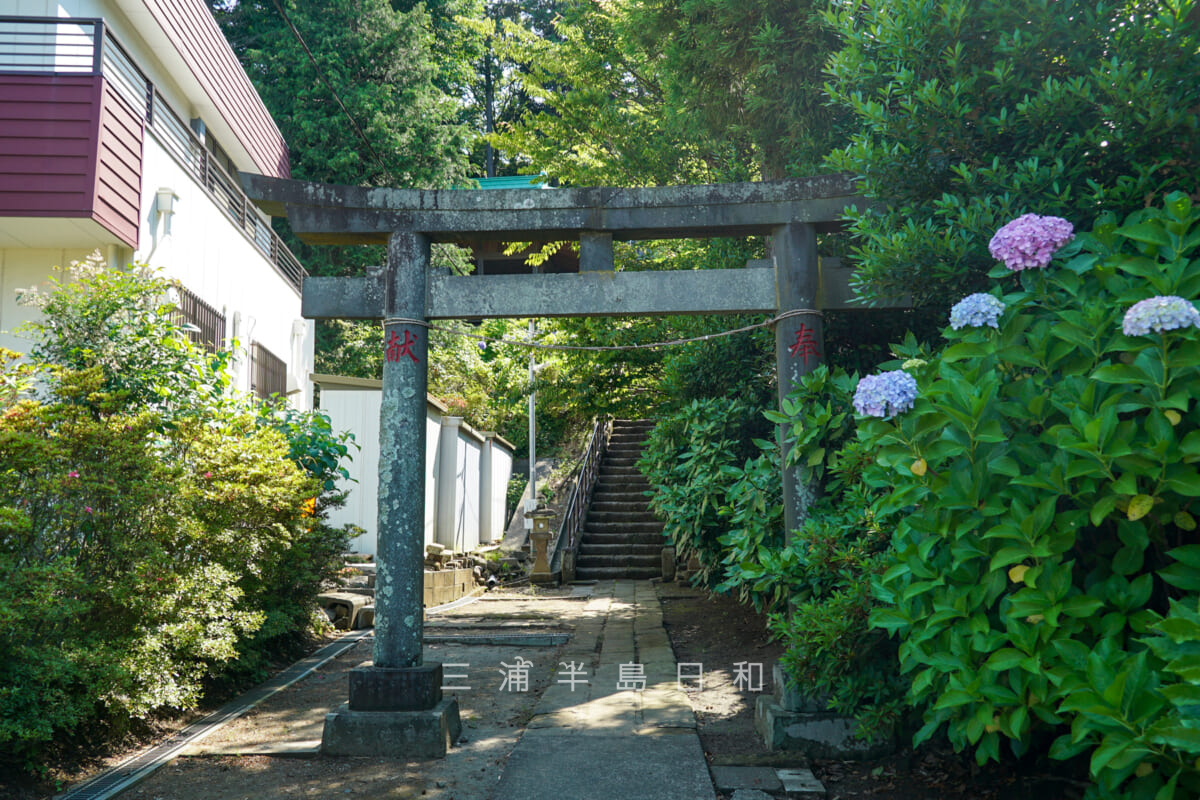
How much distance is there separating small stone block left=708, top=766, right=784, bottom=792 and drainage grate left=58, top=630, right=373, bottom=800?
3.39m

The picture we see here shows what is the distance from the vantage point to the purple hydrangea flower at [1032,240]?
3.62 m

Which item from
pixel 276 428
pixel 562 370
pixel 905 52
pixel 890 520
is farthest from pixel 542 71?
pixel 890 520

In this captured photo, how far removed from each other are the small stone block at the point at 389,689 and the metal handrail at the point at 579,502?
33.9ft

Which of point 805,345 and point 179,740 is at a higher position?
point 805,345

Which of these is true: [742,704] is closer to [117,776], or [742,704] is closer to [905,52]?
[117,776]

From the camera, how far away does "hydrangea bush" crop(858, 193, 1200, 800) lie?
288 cm

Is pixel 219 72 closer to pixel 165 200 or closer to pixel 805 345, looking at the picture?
pixel 165 200

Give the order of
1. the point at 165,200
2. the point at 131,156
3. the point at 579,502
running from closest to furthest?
the point at 131,156
the point at 165,200
the point at 579,502

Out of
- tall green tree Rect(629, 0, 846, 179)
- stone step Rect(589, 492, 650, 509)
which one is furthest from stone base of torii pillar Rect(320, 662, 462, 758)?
stone step Rect(589, 492, 650, 509)

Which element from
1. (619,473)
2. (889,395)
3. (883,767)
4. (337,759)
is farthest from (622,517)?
(889,395)

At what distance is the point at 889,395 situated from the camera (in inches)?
143

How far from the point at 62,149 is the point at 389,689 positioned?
230 inches

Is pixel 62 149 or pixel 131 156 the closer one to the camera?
pixel 62 149

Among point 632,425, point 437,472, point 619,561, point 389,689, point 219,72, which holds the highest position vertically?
point 219,72
